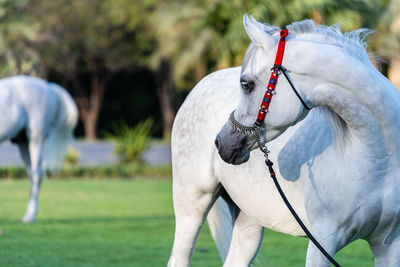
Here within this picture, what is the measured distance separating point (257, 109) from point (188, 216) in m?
1.41

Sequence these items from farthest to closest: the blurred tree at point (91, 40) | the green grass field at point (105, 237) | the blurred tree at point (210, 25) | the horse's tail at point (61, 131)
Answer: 1. the blurred tree at point (91, 40)
2. the blurred tree at point (210, 25)
3. the horse's tail at point (61, 131)
4. the green grass field at point (105, 237)

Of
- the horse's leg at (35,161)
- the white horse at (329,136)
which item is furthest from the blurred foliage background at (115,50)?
the white horse at (329,136)

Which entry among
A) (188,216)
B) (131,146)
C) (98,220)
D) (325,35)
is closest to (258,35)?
(325,35)

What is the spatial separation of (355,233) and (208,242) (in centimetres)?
473

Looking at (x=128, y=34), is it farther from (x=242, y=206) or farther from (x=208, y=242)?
(x=242, y=206)

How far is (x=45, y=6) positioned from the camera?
31656 mm

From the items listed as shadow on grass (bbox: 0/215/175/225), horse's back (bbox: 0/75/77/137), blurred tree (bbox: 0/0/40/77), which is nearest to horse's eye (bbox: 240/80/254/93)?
shadow on grass (bbox: 0/215/175/225)

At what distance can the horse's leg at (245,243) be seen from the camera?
4.52 meters

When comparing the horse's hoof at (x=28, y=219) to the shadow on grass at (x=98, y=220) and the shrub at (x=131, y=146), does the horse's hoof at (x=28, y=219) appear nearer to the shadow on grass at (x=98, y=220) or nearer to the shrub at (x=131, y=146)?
the shadow on grass at (x=98, y=220)

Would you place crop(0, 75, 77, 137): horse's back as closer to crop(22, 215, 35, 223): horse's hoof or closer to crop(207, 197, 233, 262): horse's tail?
crop(22, 215, 35, 223): horse's hoof

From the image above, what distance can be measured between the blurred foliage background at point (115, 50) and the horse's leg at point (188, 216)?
18.8 metres

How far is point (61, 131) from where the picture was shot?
10.5m

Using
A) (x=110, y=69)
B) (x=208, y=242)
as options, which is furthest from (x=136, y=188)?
(x=110, y=69)

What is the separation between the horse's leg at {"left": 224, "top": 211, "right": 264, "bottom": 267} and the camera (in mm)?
4520
